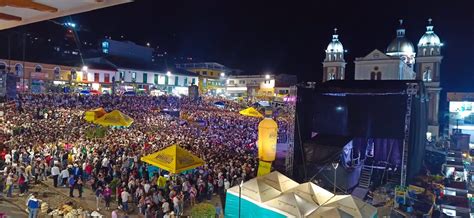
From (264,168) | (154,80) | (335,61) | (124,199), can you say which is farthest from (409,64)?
(124,199)

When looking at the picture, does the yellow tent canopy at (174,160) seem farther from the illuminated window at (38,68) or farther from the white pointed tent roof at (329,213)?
the illuminated window at (38,68)

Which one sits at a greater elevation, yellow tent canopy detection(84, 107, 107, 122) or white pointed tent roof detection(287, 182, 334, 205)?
yellow tent canopy detection(84, 107, 107, 122)

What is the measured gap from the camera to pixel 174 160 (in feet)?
35.4

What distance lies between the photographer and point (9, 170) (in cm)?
1193

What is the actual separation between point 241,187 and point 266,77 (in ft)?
189

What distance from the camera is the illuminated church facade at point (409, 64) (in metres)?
40.9

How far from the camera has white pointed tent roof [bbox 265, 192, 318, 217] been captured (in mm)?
9016

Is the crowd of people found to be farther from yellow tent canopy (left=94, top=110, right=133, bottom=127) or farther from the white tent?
the white tent

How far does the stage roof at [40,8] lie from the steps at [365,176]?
15.6m

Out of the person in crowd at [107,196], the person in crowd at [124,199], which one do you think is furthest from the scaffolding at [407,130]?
the person in crowd at [107,196]

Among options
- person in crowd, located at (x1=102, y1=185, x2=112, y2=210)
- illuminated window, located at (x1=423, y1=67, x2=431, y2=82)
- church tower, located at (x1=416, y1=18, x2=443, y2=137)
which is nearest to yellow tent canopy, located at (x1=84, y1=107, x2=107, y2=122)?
person in crowd, located at (x1=102, y1=185, x2=112, y2=210)

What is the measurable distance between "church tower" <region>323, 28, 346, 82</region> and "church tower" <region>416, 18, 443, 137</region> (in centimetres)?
1100

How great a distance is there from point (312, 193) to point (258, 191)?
1.64 metres

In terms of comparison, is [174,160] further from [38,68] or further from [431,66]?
[431,66]
